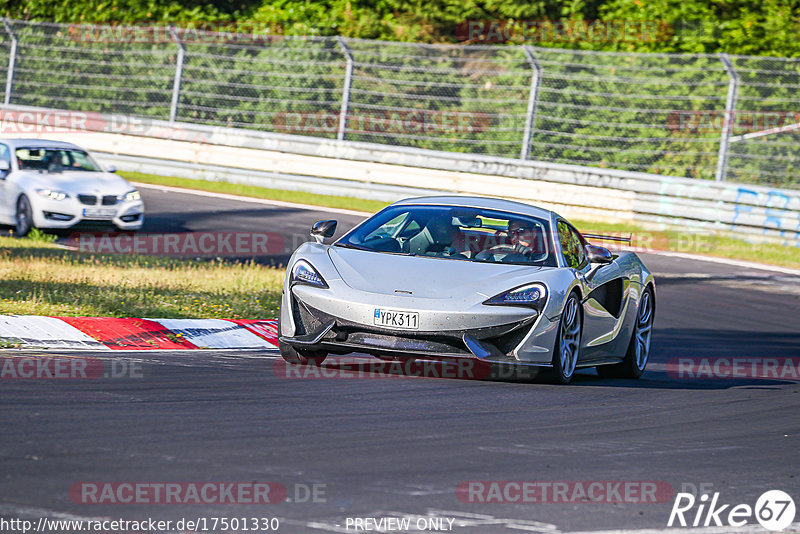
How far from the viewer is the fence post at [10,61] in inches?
1068

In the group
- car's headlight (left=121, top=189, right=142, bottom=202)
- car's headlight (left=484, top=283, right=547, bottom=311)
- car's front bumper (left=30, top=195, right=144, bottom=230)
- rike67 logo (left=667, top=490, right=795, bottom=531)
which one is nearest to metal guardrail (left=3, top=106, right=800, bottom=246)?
car's headlight (left=121, top=189, right=142, bottom=202)

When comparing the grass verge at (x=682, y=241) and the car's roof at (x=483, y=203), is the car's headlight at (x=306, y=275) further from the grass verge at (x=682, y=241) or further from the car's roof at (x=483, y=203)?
the grass verge at (x=682, y=241)

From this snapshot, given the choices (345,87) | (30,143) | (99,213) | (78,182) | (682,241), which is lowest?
(682,241)

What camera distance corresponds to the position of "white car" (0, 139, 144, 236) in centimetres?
1750

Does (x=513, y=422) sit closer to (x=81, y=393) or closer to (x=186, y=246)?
(x=81, y=393)

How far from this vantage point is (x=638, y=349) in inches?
412

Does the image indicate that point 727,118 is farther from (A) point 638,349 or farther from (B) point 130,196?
(A) point 638,349

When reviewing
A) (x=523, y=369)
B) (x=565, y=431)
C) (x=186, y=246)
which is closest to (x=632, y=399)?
(x=523, y=369)

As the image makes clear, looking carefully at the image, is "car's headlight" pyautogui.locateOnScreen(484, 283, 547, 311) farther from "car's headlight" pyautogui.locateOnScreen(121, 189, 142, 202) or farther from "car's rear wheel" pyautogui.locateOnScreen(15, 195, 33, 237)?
"car's rear wheel" pyautogui.locateOnScreen(15, 195, 33, 237)

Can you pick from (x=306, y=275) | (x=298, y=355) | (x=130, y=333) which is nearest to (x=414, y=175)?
(x=130, y=333)

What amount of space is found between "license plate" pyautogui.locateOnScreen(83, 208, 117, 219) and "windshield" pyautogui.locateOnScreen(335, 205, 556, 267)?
9.05 meters

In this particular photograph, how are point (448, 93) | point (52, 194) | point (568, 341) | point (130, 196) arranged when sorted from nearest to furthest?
1. point (568, 341)
2. point (52, 194)
3. point (130, 196)
4. point (448, 93)

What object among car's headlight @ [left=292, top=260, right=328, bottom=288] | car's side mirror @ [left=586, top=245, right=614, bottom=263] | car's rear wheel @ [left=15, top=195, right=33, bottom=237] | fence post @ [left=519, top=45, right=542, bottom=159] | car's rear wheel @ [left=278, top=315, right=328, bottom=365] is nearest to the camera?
car's headlight @ [left=292, top=260, right=328, bottom=288]

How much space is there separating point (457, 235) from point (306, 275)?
1.30 meters
